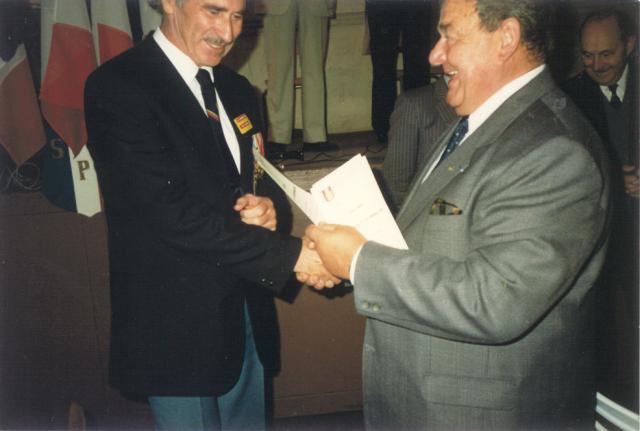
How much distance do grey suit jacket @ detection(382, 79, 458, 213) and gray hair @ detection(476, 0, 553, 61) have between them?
1.03 metres

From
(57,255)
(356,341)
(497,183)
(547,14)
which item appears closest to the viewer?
(497,183)

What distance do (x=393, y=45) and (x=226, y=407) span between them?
2658 mm

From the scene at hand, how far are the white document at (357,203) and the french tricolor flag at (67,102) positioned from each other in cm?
184

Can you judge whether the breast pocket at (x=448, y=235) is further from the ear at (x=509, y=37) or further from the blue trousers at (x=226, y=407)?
the blue trousers at (x=226, y=407)

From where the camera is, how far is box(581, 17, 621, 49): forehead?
2688 mm

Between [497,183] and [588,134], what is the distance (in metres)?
0.25

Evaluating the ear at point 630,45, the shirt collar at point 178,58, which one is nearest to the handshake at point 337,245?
the shirt collar at point 178,58

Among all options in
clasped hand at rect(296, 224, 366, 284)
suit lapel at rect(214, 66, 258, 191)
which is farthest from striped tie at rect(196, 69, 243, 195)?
clasped hand at rect(296, 224, 366, 284)

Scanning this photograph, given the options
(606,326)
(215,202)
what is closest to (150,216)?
(215,202)

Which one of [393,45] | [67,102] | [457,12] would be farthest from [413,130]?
[67,102]

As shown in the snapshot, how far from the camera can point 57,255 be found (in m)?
2.79

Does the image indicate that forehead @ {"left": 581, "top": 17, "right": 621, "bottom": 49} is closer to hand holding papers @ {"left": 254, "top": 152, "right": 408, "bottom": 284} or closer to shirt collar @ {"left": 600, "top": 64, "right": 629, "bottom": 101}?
shirt collar @ {"left": 600, "top": 64, "right": 629, "bottom": 101}

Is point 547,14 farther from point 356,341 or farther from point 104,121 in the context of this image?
point 356,341

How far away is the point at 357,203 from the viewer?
1.37m
